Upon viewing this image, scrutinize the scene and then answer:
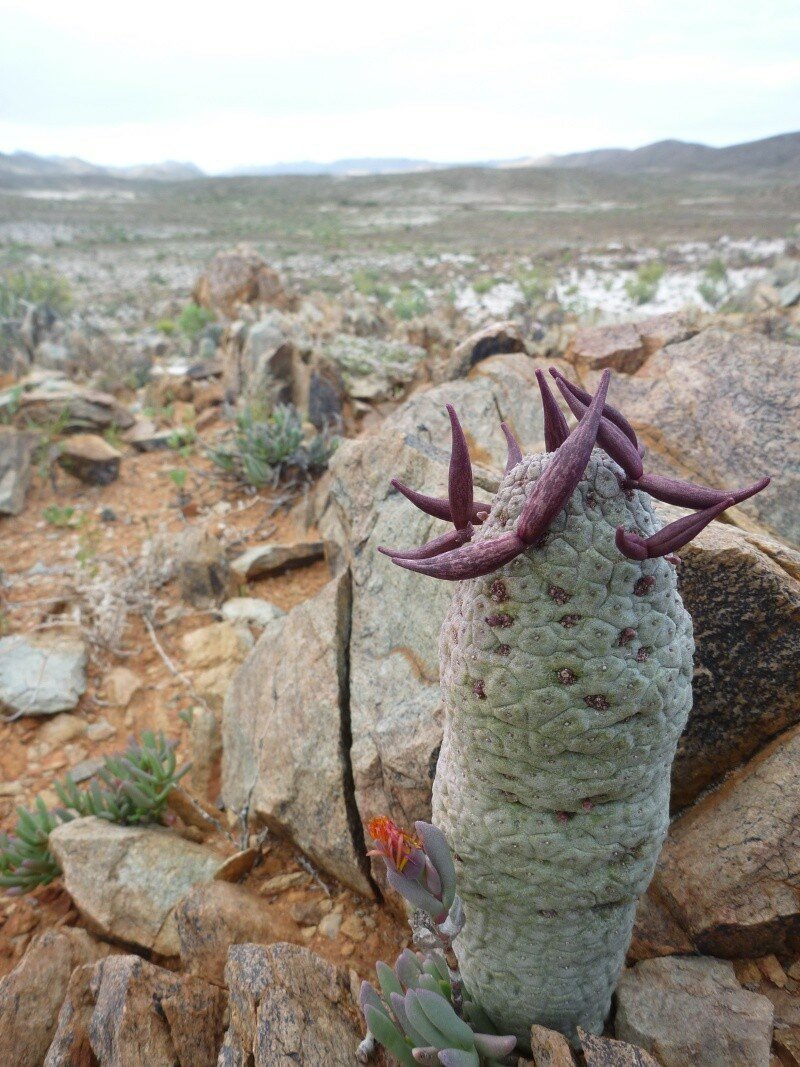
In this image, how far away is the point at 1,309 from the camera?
1265 centimetres

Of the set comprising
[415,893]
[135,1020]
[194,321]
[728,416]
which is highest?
[728,416]

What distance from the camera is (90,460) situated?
6836 millimetres

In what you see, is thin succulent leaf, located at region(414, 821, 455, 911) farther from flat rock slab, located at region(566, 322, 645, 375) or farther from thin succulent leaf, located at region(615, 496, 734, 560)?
flat rock slab, located at region(566, 322, 645, 375)

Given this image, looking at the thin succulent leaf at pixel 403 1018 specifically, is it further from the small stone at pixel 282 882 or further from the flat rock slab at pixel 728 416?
the flat rock slab at pixel 728 416

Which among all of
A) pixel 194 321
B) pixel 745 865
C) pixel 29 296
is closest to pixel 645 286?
pixel 194 321

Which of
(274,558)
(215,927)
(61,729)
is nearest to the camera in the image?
(215,927)

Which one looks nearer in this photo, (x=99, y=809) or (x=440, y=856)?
(x=440, y=856)

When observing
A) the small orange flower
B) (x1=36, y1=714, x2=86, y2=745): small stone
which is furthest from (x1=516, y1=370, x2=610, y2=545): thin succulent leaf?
(x1=36, y1=714, x2=86, y2=745): small stone

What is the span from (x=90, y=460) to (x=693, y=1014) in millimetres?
6481

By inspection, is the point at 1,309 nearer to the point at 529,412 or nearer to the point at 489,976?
the point at 529,412

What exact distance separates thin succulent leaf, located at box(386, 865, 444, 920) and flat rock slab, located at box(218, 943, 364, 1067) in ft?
2.12

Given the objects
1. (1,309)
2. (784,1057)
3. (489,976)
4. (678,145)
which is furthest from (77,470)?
(678,145)

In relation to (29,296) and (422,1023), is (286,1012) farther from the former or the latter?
(29,296)

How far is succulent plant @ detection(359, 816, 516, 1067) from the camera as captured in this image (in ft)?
5.42
